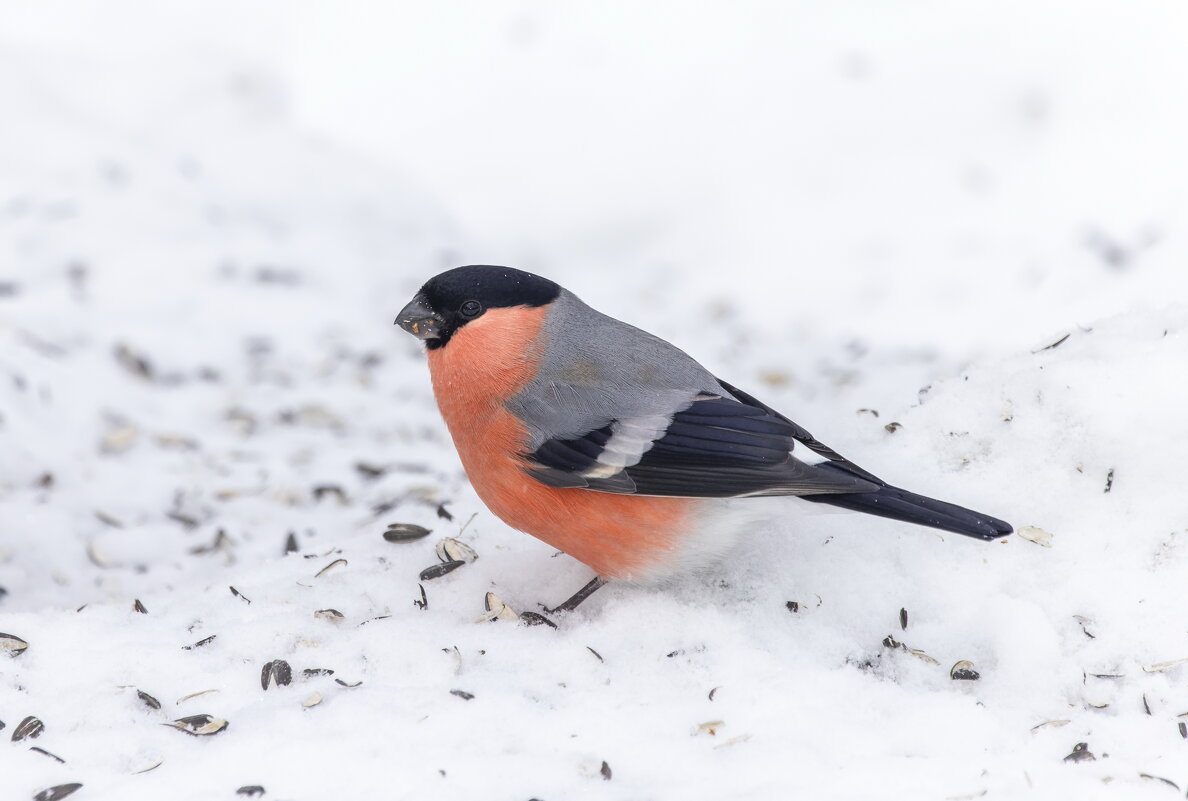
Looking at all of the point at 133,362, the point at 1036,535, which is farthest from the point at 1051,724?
the point at 133,362

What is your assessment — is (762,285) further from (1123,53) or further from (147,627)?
(147,627)

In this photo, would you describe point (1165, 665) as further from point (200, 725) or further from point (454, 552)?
point (200, 725)

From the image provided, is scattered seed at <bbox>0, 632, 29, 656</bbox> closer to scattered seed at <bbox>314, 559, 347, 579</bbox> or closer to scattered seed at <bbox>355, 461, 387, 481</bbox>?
scattered seed at <bbox>314, 559, 347, 579</bbox>

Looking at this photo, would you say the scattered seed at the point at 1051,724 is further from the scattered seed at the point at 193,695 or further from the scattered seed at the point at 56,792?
the scattered seed at the point at 56,792

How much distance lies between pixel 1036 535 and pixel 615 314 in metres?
3.57

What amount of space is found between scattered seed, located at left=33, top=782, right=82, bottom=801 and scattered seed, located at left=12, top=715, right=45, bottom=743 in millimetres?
249

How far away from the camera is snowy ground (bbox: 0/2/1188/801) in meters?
2.69

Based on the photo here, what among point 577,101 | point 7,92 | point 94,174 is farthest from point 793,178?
point 7,92

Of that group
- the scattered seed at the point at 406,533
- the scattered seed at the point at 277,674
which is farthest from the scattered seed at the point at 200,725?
the scattered seed at the point at 406,533

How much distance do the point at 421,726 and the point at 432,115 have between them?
5887 millimetres

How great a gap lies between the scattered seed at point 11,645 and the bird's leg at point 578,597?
4.60ft

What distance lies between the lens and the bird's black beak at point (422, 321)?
345cm

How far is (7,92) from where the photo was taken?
7246 mm

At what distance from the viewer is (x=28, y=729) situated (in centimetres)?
275
